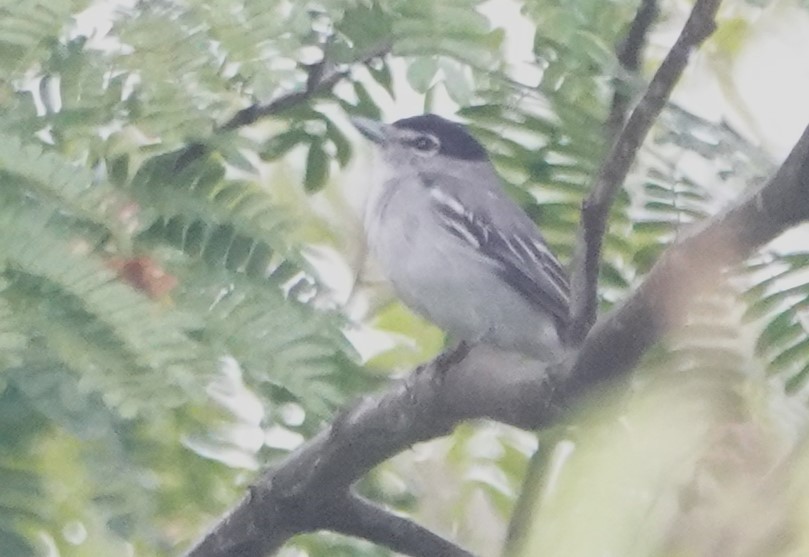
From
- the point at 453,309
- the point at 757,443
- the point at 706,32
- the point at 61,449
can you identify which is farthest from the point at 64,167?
the point at 453,309

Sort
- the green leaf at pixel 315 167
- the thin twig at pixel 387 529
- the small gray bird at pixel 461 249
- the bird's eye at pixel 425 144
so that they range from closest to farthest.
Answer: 1. the thin twig at pixel 387 529
2. the green leaf at pixel 315 167
3. the small gray bird at pixel 461 249
4. the bird's eye at pixel 425 144

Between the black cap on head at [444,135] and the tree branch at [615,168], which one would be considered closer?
the tree branch at [615,168]

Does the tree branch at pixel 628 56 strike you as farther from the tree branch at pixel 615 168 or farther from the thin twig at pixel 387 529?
the thin twig at pixel 387 529

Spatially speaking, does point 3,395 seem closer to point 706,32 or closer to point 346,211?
Answer: point 706,32

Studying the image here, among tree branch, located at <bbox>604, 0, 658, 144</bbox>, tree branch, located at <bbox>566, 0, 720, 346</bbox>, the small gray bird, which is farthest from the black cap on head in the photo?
tree branch, located at <bbox>566, 0, 720, 346</bbox>

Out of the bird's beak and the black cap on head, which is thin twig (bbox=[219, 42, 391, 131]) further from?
the black cap on head

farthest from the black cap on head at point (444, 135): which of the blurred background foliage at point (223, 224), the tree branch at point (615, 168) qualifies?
the tree branch at point (615, 168)

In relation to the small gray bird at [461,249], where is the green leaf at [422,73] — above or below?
above
